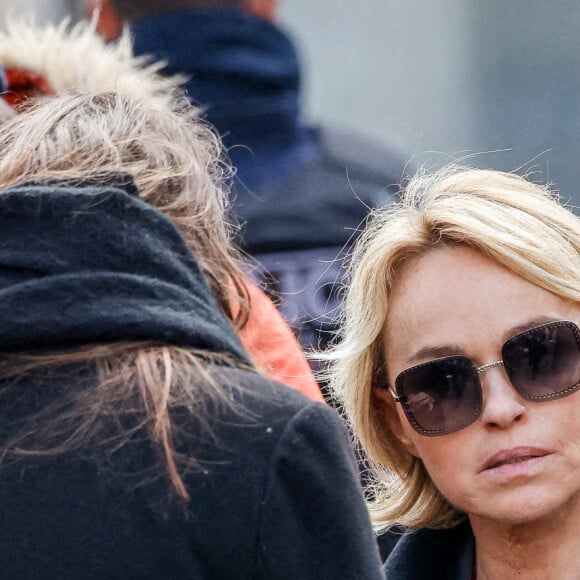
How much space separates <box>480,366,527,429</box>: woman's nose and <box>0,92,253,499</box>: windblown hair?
0.40 m

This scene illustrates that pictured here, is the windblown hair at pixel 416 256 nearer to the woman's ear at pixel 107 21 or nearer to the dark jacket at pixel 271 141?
the dark jacket at pixel 271 141

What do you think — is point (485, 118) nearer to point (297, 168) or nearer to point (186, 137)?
point (297, 168)

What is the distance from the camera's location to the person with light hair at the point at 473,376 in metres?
1.91

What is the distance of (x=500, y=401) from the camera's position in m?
1.92

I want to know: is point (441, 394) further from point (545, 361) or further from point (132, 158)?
point (132, 158)

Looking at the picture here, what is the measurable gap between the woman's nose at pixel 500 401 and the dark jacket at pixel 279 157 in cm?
99

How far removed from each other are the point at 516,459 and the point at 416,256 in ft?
1.34

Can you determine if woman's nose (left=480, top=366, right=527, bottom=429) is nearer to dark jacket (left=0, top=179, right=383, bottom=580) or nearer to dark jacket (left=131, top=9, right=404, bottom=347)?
dark jacket (left=0, top=179, right=383, bottom=580)

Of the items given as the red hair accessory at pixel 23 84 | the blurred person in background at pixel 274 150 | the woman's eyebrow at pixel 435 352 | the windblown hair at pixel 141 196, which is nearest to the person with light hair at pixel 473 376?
the woman's eyebrow at pixel 435 352

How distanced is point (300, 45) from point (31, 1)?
1031 millimetres

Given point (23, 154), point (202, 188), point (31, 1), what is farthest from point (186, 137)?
point (31, 1)

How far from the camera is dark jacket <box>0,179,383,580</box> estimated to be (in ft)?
4.54

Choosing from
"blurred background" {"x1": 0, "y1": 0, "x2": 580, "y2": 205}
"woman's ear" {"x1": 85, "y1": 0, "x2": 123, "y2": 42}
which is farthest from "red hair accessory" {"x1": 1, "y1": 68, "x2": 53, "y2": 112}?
"blurred background" {"x1": 0, "y1": 0, "x2": 580, "y2": 205}

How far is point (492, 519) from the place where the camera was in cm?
197
